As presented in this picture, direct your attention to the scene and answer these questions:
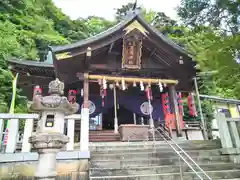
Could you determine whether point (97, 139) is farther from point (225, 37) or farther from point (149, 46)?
point (225, 37)

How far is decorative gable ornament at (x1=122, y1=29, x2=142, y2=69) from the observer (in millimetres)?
8367

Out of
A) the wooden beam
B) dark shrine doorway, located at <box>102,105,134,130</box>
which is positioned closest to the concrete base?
the wooden beam

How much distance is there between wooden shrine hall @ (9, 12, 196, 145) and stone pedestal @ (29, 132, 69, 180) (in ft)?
14.2

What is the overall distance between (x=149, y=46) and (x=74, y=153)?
21.2 ft

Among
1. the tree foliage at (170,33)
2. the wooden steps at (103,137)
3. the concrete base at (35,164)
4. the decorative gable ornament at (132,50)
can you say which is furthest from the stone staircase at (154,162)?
the decorative gable ornament at (132,50)

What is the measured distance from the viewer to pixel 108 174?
4.21m

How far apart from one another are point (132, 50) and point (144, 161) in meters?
5.25

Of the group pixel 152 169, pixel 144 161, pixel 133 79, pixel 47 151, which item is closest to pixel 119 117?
pixel 133 79

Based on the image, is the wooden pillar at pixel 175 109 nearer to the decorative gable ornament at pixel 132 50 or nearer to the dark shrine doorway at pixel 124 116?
the decorative gable ornament at pixel 132 50

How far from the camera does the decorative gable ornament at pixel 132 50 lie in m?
8.37

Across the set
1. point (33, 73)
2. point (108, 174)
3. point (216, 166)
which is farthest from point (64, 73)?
point (216, 166)

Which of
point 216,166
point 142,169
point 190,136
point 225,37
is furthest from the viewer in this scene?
point 190,136

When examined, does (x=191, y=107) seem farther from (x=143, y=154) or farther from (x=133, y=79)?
(x=143, y=154)

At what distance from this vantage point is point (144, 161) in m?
4.89
